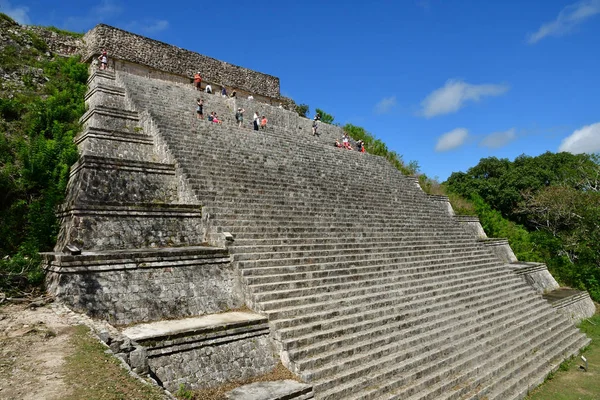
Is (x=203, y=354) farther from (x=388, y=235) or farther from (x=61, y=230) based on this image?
(x=388, y=235)

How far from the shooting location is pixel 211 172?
984cm

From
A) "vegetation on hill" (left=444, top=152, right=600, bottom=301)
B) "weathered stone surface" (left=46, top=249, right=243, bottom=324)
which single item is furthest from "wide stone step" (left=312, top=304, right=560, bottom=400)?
"vegetation on hill" (left=444, top=152, right=600, bottom=301)

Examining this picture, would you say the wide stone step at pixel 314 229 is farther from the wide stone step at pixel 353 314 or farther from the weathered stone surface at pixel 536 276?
the weathered stone surface at pixel 536 276

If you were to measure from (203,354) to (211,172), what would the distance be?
215 inches

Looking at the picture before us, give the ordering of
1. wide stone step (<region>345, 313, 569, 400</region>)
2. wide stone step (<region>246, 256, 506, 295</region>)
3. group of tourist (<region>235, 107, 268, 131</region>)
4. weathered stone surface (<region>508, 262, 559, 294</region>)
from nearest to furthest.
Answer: wide stone step (<region>345, 313, 569, 400</region>)
wide stone step (<region>246, 256, 506, 295</region>)
weathered stone surface (<region>508, 262, 559, 294</region>)
group of tourist (<region>235, 107, 268, 131</region>)

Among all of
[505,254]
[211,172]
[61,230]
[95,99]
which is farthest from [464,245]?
[95,99]

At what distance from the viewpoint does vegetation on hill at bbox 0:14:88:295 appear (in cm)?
761

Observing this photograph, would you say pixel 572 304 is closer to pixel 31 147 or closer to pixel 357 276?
pixel 357 276

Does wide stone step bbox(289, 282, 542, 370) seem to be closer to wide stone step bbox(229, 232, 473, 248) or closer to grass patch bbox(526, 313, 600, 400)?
grass patch bbox(526, 313, 600, 400)

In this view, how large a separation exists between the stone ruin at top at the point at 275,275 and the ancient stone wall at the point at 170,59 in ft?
12.3

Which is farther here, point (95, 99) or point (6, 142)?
point (95, 99)

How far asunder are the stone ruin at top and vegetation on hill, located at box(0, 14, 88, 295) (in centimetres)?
65

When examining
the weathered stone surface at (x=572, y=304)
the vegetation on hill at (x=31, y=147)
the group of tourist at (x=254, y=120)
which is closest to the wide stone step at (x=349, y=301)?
the vegetation on hill at (x=31, y=147)

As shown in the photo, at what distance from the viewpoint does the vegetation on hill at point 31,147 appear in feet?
25.0
